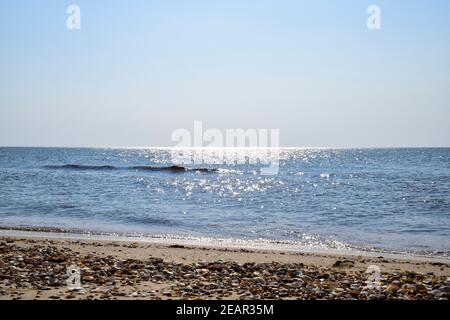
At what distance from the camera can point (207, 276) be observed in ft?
31.9

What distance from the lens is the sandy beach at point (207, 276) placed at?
26.4ft

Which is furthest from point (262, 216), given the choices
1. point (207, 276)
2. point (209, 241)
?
point (207, 276)

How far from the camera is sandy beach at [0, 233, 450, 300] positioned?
26.4ft

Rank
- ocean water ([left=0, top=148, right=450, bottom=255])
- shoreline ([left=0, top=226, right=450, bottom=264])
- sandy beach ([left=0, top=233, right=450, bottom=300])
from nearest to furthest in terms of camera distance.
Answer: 1. sandy beach ([left=0, top=233, right=450, bottom=300])
2. shoreline ([left=0, top=226, right=450, bottom=264])
3. ocean water ([left=0, top=148, right=450, bottom=255])

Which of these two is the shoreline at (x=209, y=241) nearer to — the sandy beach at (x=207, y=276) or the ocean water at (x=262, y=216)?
the ocean water at (x=262, y=216)

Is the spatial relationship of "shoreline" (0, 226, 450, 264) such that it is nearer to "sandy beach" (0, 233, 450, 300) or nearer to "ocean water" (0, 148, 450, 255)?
"ocean water" (0, 148, 450, 255)

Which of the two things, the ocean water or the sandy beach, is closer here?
the sandy beach

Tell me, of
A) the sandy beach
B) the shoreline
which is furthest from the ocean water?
the sandy beach

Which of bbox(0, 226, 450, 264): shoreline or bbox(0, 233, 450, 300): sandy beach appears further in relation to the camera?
bbox(0, 226, 450, 264): shoreline

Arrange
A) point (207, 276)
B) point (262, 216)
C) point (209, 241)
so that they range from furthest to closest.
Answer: point (262, 216) < point (209, 241) < point (207, 276)

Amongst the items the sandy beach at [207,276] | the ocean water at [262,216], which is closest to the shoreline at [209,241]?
the ocean water at [262,216]

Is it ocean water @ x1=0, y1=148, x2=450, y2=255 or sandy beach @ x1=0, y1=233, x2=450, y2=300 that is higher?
sandy beach @ x1=0, y1=233, x2=450, y2=300

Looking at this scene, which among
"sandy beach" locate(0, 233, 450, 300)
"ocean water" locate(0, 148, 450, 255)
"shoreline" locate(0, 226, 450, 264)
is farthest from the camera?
"ocean water" locate(0, 148, 450, 255)

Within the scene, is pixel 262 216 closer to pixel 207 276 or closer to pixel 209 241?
pixel 209 241
